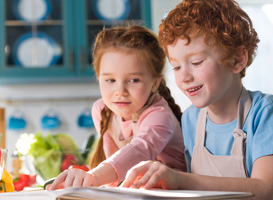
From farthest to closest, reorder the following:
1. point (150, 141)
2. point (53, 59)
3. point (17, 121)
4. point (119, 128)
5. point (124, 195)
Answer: point (17, 121), point (53, 59), point (119, 128), point (150, 141), point (124, 195)

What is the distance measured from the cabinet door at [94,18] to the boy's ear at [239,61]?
2017 mm

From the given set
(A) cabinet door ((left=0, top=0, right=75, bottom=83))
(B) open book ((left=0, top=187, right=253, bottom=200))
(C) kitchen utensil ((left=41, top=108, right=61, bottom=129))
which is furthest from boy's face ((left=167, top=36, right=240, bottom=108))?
(C) kitchen utensil ((left=41, top=108, right=61, bottom=129))

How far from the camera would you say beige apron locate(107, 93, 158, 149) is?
3.97ft

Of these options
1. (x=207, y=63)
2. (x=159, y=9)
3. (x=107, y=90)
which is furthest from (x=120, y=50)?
(x=159, y=9)

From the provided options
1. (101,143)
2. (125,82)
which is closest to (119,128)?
(101,143)

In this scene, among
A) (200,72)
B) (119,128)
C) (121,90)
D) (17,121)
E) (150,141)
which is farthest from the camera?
(17,121)

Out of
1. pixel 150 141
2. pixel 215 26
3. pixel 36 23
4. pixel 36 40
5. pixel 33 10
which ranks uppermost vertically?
pixel 33 10

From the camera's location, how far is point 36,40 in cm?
302

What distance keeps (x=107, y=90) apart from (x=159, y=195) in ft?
2.17

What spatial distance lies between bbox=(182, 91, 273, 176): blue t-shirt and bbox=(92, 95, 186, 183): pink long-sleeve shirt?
127mm

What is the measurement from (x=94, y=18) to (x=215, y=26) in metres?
2.22

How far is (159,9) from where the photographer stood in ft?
10.8

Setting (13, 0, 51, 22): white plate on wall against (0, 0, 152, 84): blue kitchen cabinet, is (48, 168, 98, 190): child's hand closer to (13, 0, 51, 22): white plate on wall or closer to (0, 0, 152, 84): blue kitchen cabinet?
(0, 0, 152, 84): blue kitchen cabinet

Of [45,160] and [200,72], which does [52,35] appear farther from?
[200,72]
